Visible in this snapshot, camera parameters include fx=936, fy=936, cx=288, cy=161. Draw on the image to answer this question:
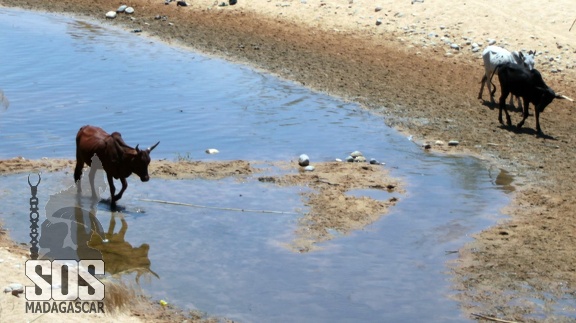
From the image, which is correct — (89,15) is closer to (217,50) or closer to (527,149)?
(217,50)

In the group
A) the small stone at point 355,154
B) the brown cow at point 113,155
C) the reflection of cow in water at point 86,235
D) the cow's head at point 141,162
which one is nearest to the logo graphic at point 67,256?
the reflection of cow in water at point 86,235

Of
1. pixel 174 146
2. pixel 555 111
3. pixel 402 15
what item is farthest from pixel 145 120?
pixel 402 15

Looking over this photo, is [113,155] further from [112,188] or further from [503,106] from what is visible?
[503,106]

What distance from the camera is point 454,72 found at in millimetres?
20828

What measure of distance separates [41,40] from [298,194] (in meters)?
12.9

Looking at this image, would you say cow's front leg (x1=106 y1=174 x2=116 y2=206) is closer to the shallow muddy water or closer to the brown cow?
the brown cow

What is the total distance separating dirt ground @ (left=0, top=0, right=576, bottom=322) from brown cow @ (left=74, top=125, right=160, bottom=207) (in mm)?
4077

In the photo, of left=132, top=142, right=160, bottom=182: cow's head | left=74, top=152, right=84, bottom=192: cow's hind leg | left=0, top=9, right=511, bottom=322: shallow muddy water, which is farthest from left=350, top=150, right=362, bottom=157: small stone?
left=74, top=152, right=84, bottom=192: cow's hind leg

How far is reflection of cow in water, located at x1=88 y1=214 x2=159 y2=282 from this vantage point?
10188mm

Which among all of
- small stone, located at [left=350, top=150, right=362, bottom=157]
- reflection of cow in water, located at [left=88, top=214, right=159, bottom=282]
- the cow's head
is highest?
the cow's head

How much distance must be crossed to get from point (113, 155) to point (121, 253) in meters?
1.63

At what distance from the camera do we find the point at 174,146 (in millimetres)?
14969

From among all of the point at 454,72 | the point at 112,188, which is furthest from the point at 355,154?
the point at 454,72

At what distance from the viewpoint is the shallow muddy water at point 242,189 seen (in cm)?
980
